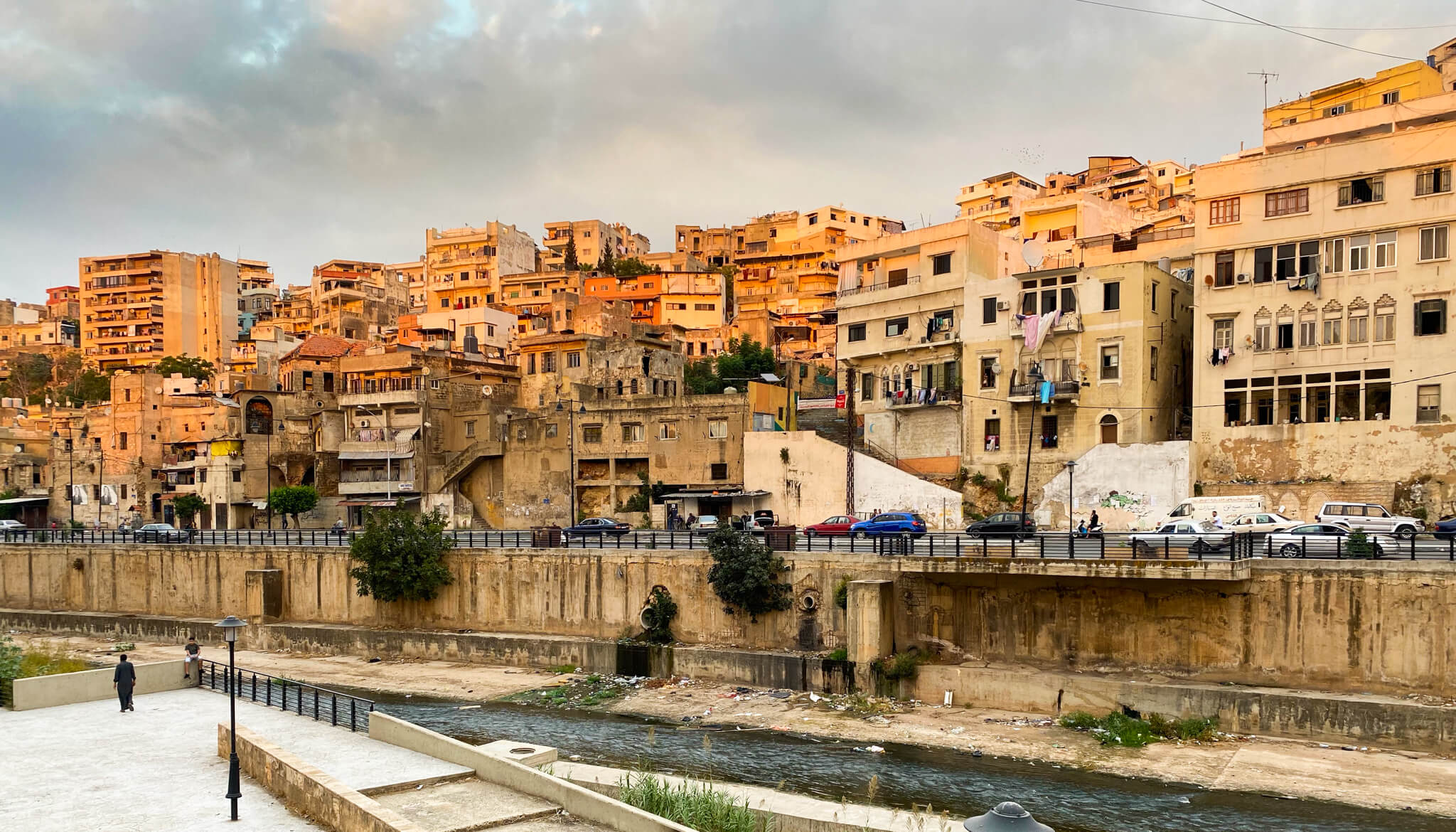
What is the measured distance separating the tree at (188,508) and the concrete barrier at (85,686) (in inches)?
1714

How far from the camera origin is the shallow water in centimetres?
2069

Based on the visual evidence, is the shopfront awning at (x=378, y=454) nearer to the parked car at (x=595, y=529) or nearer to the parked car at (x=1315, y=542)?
the parked car at (x=595, y=529)

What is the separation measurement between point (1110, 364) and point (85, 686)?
38716 millimetres

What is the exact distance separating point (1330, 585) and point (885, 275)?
31.1 metres

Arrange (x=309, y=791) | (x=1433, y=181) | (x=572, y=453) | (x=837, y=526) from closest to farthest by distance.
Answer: (x=309, y=791) < (x=1433, y=181) < (x=837, y=526) < (x=572, y=453)

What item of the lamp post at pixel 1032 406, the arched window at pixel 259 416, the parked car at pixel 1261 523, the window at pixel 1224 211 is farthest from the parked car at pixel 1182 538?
the arched window at pixel 259 416

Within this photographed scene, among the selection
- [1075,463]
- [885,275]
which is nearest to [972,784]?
[1075,463]

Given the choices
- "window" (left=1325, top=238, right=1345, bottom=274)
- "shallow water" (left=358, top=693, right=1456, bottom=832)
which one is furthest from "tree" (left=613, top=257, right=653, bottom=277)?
"shallow water" (left=358, top=693, right=1456, bottom=832)

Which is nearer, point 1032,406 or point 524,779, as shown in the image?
point 524,779

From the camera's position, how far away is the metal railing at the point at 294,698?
2347 cm

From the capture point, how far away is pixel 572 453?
57.0m

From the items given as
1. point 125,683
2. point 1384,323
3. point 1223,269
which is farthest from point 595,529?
point 1384,323

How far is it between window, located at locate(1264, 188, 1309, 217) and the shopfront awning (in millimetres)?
48644

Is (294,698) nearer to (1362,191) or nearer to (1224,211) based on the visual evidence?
(1224,211)
